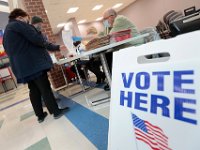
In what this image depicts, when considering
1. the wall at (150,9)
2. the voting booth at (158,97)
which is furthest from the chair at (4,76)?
the voting booth at (158,97)

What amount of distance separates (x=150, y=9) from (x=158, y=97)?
13.0 meters

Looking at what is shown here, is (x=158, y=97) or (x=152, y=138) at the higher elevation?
(x=158, y=97)

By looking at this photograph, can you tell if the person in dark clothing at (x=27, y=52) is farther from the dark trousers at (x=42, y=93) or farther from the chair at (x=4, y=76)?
the chair at (x=4, y=76)

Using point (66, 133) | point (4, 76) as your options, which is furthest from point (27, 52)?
point (4, 76)

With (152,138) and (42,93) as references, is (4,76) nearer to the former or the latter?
(42,93)

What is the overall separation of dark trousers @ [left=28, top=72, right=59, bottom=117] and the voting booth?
5.65 ft

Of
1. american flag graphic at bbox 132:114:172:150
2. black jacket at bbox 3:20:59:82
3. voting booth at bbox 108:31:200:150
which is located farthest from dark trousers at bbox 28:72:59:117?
american flag graphic at bbox 132:114:172:150

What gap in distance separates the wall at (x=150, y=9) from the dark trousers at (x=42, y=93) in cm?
969

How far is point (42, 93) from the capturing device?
7.84 feet

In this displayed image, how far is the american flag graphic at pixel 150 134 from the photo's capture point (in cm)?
59

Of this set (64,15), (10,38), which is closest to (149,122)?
(10,38)

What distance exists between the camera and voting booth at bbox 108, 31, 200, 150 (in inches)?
20.0

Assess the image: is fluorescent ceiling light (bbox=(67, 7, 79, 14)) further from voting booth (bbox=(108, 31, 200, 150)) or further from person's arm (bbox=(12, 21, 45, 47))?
voting booth (bbox=(108, 31, 200, 150))

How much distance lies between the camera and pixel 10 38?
7.43ft
